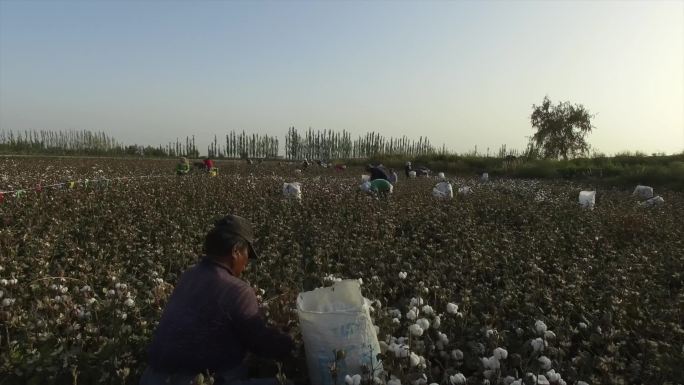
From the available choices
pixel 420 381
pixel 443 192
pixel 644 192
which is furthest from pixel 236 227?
pixel 644 192

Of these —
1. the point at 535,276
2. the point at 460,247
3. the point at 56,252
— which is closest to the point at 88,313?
the point at 56,252

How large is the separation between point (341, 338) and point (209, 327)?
74cm

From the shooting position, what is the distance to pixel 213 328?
274cm

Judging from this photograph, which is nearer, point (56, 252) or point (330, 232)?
point (56, 252)

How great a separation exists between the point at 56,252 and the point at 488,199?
8694mm

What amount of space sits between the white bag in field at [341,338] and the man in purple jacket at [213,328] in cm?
26

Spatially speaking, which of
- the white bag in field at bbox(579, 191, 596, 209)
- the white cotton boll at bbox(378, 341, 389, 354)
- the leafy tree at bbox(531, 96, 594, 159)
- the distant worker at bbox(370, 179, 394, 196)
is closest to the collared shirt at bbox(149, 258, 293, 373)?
the white cotton boll at bbox(378, 341, 389, 354)

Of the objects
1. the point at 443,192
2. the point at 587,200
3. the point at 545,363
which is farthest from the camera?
the point at 443,192

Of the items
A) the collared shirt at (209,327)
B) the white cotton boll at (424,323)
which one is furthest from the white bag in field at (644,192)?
the collared shirt at (209,327)

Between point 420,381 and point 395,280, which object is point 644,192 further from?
point 420,381

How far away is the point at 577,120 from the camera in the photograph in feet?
121

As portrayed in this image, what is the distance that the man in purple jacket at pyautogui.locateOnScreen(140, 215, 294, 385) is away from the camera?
273 cm

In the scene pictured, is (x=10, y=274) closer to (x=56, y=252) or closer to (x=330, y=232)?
(x=56, y=252)

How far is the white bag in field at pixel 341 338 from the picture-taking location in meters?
2.60
